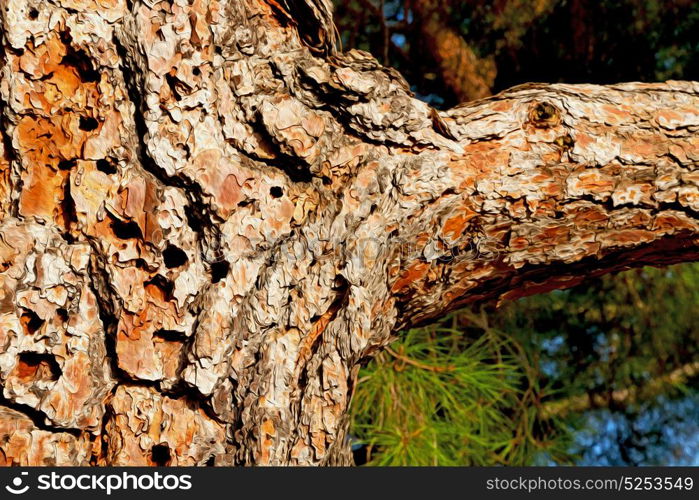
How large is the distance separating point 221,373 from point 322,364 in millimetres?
65

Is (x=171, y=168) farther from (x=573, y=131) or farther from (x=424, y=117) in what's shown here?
(x=573, y=131)

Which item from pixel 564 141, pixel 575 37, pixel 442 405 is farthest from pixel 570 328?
pixel 564 141

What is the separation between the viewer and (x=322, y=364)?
0.53m

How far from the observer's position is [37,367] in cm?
50

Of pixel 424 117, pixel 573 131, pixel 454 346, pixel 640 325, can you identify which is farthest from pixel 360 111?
pixel 640 325

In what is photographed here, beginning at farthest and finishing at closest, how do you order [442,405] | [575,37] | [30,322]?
[575,37] < [442,405] < [30,322]

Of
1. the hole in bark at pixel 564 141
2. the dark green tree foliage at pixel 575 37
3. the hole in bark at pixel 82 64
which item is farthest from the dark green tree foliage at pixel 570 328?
the hole in bark at pixel 82 64

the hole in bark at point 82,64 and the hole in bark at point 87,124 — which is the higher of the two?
the hole in bark at point 82,64

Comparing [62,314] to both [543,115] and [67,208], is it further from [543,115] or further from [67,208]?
[543,115]

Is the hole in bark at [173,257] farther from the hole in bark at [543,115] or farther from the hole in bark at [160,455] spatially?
the hole in bark at [543,115]

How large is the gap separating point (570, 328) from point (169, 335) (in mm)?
796

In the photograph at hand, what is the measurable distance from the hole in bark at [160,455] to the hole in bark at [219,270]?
0.11m

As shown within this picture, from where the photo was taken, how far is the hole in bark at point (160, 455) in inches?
20.4

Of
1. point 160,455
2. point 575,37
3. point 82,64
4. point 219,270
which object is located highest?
point 575,37
